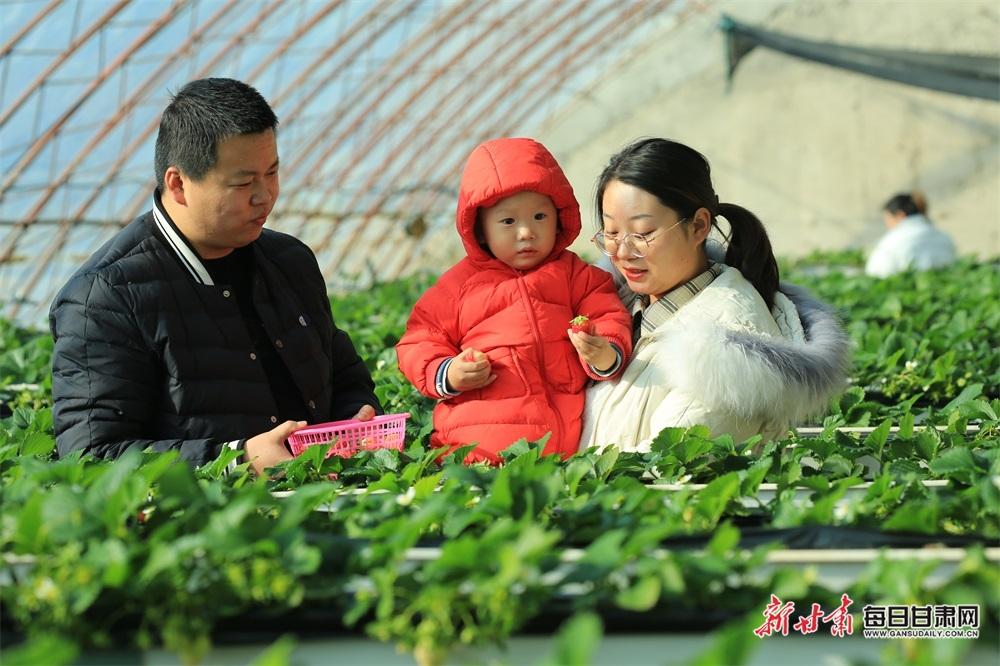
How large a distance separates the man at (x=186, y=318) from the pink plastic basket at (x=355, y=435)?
0.09 meters

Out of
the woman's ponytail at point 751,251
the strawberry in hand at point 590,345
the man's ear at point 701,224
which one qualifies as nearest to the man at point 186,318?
the strawberry in hand at point 590,345

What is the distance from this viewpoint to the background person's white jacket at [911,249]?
31.8 ft

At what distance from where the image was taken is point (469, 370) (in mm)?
3098

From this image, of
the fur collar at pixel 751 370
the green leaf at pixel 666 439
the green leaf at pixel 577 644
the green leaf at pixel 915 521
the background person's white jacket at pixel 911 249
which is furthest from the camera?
the background person's white jacket at pixel 911 249

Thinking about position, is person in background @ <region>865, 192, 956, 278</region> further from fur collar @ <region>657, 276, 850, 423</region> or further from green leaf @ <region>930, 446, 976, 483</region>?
green leaf @ <region>930, 446, 976, 483</region>

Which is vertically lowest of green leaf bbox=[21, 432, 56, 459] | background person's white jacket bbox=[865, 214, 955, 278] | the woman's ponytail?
background person's white jacket bbox=[865, 214, 955, 278]

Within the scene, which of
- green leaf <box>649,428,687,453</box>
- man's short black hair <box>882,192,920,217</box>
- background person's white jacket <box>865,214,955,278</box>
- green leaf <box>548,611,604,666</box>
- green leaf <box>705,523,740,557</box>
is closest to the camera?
green leaf <box>548,611,604,666</box>

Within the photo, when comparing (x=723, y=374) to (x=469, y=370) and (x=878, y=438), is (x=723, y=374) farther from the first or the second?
(x=469, y=370)

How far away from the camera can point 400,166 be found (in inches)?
706

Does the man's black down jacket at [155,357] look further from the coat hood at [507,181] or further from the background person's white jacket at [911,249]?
the background person's white jacket at [911,249]

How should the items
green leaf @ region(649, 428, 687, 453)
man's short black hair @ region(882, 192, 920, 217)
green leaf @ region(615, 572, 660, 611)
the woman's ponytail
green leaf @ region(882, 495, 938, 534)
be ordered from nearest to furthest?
green leaf @ region(615, 572, 660, 611)
green leaf @ region(882, 495, 938, 534)
green leaf @ region(649, 428, 687, 453)
the woman's ponytail
man's short black hair @ region(882, 192, 920, 217)

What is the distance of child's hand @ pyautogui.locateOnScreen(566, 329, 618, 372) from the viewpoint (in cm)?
305

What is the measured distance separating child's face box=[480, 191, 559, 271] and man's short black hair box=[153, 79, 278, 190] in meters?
0.62

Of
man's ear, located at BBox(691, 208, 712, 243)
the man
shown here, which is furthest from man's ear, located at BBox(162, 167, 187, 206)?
man's ear, located at BBox(691, 208, 712, 243)
